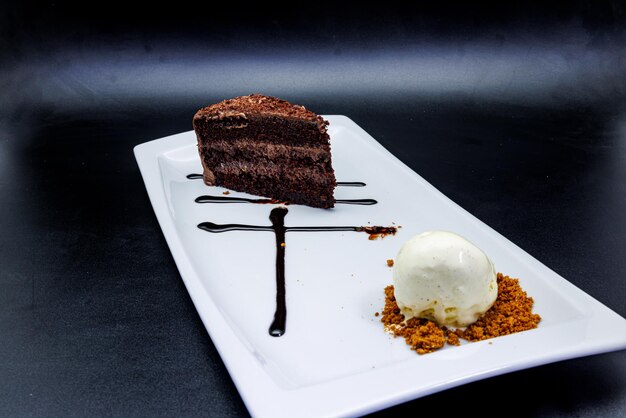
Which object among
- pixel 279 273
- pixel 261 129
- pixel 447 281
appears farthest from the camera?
pixel 261 129

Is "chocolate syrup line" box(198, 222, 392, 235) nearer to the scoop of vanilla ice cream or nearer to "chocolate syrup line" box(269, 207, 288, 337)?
"chocolate syrup line" box(269, 207, 288, 337)

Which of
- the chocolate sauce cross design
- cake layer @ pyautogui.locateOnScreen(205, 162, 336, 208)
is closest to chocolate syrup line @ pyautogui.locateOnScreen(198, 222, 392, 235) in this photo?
the chocolate sauce cross design

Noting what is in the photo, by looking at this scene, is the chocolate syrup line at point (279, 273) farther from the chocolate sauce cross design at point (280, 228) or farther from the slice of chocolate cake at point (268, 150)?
the slice of chocolate cake at point (268, 150)

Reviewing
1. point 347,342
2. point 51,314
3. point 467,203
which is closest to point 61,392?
point 51,314

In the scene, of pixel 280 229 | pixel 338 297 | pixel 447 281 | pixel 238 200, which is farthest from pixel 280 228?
pixel 447 281

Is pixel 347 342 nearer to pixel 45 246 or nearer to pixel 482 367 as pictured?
pixel 482 367

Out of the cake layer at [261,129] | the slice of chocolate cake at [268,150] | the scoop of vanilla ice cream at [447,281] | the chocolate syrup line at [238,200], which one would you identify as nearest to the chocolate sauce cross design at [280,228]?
the chocolate syrup line at [238,200]

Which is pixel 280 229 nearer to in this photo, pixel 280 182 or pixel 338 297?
pixel 280 182
